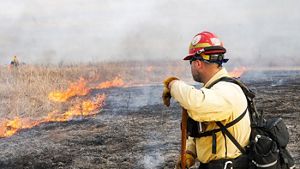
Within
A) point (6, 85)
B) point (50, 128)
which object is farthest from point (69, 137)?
point (6, 85)

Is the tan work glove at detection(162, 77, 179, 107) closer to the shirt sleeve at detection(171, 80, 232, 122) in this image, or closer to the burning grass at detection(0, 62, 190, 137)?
the shirt sleeve at detection(171, 80, 232, 122)

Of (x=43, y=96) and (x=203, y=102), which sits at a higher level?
(x=203, y=102)

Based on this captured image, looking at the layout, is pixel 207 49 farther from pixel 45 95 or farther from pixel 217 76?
pixel 45 95

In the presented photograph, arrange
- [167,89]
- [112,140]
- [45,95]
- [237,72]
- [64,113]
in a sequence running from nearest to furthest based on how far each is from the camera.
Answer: [167,89] < [112,140] < [64,113] < [45,95] < [237,72]

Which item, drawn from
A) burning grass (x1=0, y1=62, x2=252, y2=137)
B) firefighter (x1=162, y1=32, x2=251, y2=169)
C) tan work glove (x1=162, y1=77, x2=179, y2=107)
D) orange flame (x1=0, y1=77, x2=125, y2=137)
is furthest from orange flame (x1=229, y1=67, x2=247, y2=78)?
tan work glove (x1=162, y1=77, x2=179, y2=107)

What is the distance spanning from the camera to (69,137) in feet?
29.3

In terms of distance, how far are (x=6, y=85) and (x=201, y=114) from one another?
48.0ft

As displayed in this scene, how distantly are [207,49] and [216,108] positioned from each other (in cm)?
54

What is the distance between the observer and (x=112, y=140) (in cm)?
849

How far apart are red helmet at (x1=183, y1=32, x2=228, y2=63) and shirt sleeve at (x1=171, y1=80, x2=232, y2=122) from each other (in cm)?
37

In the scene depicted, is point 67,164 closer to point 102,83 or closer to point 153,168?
point 153,168

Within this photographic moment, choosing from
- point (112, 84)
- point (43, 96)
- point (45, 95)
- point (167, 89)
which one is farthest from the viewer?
point (112, 84)

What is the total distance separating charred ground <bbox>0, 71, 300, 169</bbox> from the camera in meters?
6.91

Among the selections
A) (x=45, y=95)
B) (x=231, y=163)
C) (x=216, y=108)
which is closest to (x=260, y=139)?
(x=231, y=163)
